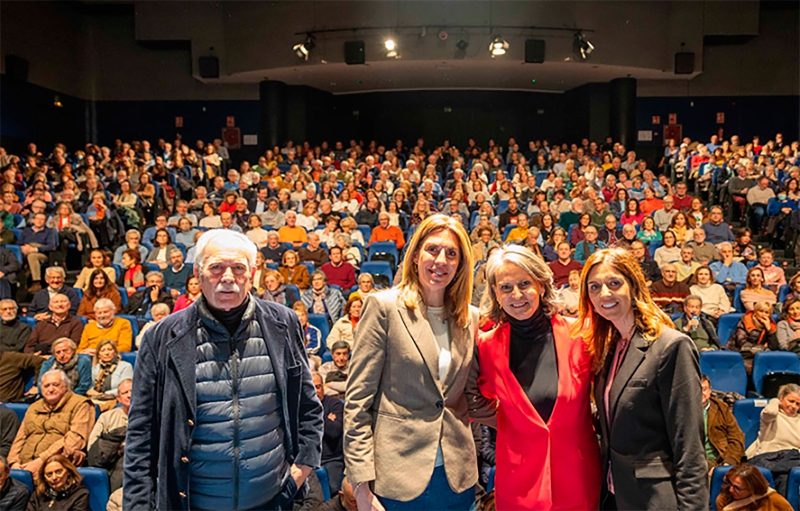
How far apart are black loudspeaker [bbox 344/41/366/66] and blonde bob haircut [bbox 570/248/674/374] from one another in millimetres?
10738

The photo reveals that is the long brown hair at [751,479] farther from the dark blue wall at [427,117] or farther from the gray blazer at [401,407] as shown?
the dark blue wall at [427,117]

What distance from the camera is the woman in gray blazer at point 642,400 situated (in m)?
1.74

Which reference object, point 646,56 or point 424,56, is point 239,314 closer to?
point 424,56

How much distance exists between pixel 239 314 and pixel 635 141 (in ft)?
46.8

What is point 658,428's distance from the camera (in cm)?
178

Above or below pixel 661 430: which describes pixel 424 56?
above

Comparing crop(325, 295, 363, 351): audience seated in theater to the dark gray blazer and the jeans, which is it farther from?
the dark gray blazer

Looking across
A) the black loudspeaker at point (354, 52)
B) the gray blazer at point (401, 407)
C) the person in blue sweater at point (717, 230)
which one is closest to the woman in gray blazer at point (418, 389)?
the gray blazer at point (401, 407)

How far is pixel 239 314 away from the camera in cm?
186

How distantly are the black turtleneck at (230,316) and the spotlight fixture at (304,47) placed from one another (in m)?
10.8

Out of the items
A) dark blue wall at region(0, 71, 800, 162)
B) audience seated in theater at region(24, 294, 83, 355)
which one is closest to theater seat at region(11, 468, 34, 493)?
audience seated in theater at region(24, 294, 83, 355)

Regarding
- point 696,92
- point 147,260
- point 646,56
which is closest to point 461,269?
point 147,260

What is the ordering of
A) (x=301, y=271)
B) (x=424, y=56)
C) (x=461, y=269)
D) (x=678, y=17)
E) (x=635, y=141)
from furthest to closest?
(x=635, y=141)
(x=678, y=17)
(x=424, y=56)
(x=301, y=271)
(x=461, y=269)

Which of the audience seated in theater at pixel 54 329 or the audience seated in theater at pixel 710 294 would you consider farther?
the audience seated in theater at pixel 710 294
